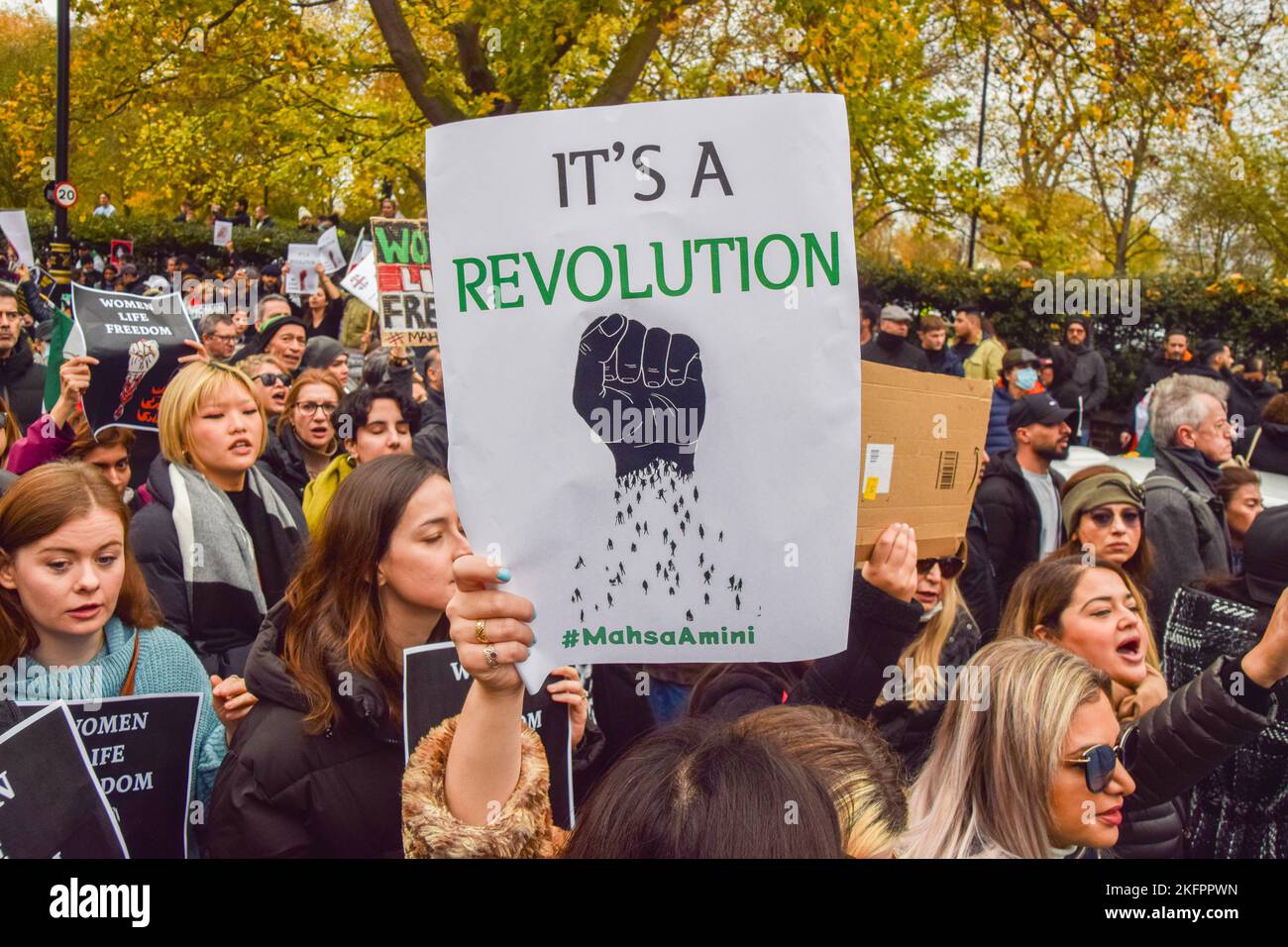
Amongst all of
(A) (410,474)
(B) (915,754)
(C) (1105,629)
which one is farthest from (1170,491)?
(A) (410,474)

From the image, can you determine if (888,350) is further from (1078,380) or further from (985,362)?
(1078,380)

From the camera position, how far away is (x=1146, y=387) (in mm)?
13047

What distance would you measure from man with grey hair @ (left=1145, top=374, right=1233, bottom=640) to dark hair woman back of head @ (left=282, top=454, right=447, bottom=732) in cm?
Answer: 284

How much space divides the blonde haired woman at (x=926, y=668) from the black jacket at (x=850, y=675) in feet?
0.88

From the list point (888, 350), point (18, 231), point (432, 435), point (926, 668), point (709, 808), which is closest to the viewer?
point (709, 808)

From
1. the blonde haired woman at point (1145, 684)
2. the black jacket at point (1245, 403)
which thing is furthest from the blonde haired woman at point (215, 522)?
the black jacket at point (1245, 403)

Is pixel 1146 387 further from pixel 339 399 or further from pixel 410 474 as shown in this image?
pixel 410 474

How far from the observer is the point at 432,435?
571cm

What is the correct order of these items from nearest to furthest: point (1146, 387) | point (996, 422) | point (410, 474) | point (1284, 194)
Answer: point (410, 474) → point (996, 422) → point (1146, 387) → point (1284, 194)

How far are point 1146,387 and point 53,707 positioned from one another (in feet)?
40.7

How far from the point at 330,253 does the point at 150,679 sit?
29.6 ft

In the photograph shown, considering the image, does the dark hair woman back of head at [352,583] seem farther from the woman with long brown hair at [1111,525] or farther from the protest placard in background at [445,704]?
the woman with long brown hair at [1111,525]

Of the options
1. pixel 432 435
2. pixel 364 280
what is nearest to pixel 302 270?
pixel 364 280

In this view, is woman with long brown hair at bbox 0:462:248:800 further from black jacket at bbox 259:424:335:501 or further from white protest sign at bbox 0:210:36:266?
white protest sign at bbox 0:210:36:266
